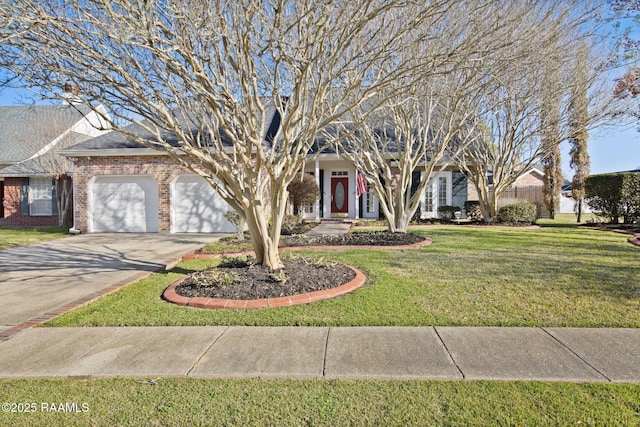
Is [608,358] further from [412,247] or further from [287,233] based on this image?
[287,233]

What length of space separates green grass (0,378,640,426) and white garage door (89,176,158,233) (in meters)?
12.2

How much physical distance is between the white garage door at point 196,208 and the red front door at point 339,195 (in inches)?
245

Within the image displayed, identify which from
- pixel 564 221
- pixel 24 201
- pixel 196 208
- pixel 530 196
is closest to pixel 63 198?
pixel 24 201

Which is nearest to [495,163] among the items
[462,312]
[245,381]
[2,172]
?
[462,312]

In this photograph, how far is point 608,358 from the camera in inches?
127

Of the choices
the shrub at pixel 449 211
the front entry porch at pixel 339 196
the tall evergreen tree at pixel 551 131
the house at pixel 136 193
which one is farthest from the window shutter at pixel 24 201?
the tall evergreen tree at pixel 551 131

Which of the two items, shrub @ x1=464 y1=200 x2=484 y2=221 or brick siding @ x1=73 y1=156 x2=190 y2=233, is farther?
shrub @ x1=464 y1=200 x2=484 y2=221

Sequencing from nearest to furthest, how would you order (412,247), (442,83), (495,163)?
(412,247) → (442,83) → (495,163)

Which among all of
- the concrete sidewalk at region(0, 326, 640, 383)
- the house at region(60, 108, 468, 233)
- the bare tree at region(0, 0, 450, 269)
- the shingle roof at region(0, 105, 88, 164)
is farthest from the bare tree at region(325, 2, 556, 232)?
the shingle roof at region(0, 105, 88, 164)

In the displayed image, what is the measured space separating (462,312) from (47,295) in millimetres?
6004

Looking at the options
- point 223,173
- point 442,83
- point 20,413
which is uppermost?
point 442,83

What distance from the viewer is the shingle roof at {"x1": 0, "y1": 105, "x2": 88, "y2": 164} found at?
17.9 meters

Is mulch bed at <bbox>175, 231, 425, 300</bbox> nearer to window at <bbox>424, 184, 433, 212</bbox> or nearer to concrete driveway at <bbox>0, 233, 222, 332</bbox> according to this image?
concrete driveway at <bbox>0, 233, 222, 332</bbox>

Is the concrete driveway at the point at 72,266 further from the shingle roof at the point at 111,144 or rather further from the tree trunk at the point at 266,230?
the shingle roof at the point at 111,144
